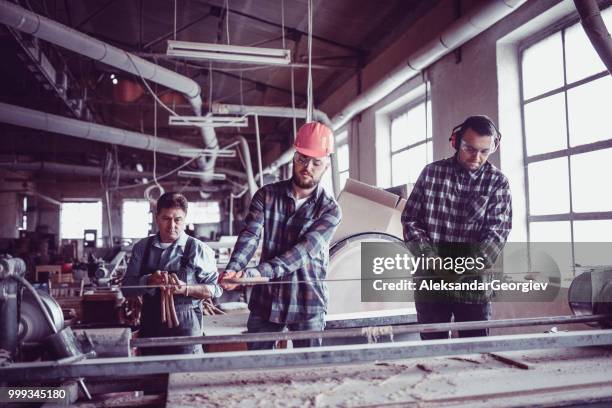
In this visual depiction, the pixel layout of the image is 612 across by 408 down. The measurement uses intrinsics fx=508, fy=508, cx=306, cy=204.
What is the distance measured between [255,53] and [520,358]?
2985 mm

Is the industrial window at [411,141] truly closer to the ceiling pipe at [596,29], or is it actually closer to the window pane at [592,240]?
the window pane at [592,240]

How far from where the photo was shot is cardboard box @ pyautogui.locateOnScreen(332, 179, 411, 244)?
384 cm

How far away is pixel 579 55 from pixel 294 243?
2.91 meters

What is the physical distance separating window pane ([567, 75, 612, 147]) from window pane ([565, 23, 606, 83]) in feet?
0.31

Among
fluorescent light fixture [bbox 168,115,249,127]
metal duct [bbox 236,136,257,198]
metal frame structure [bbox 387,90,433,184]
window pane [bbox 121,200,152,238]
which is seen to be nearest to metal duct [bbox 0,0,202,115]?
fluorescent light fixture [bbox 168,115,249,127]

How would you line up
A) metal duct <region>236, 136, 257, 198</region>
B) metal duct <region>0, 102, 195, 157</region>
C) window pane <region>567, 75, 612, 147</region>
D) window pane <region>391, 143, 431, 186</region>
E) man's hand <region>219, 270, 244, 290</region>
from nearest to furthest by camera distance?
1. man's hand <region>219, 270, 244, 290</region>
2. window pane <region>567, 75, 612, 147</region>
3. window pane <region>391, 143, 431, 186</region>
4. metal duct <region>0, 102, 195, 157</region>
5. metal duct <region>236, 136, 257, 198</region>

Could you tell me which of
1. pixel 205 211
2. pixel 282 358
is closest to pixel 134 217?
pixel 205 211

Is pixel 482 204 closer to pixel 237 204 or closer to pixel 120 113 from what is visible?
pixel 120 113

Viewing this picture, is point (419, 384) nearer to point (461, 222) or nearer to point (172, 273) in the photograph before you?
point (461, 222)

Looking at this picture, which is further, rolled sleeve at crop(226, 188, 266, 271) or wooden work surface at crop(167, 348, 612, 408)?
rolled sleeve at crop(226, 188, 266, 271)

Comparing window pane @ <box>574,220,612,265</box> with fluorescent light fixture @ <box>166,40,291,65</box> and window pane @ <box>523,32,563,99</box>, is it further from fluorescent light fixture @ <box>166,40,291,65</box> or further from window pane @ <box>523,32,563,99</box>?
fluorescent light fixture @ <box>166,40,291,65</box>

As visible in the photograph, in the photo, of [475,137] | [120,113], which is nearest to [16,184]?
[120,113]

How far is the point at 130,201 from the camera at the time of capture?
16.0 m

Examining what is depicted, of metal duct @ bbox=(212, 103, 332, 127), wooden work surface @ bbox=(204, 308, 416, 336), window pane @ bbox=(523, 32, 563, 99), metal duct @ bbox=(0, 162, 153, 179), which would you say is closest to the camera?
wooden work surface @ bbox=(204, 308, 416, 336)
